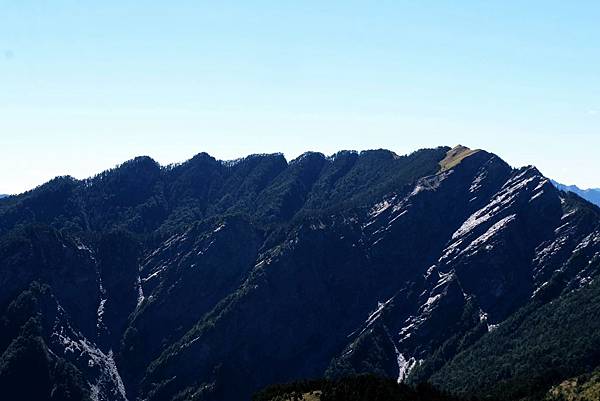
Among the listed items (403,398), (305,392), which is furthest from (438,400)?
(305,392)

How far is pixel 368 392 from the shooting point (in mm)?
192375

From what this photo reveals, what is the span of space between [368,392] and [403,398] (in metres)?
9.74

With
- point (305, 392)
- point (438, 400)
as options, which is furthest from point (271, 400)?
point (438, 400)

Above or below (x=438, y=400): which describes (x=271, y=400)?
above

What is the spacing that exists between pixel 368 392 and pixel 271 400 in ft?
90.7

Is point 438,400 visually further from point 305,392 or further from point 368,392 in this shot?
point 305,392

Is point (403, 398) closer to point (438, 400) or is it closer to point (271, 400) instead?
point (438, 400)

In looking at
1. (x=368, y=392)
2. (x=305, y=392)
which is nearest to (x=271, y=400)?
(x=305, y=392)

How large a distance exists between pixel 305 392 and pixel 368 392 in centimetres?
1856

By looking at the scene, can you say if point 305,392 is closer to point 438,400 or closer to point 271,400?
point 271,400

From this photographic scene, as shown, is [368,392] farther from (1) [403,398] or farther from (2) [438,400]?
(2) [438,400]

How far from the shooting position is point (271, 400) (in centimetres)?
19862

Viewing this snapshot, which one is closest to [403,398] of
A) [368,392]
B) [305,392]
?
[368,392]

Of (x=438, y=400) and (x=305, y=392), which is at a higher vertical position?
(x=305, y=392)
